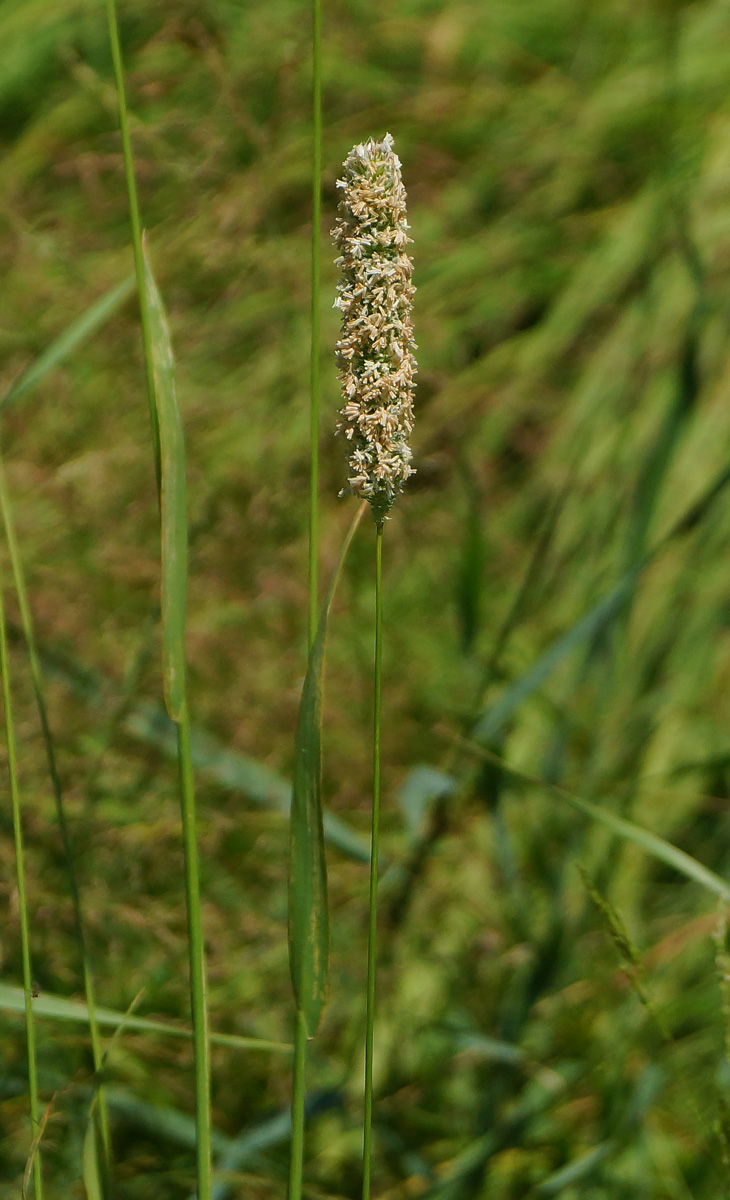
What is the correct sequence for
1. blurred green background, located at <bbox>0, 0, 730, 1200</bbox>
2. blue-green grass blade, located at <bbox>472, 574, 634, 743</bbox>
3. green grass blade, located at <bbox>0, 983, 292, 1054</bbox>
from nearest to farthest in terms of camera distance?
green grass blade, located at <bbox>0, 983, 292, 1054</bbox>, blue-green grass blade, located at <bbox>472, 574, 634, 743</bbox>, blurred green background, located at <bbox>0, 0, 730, 1200</bbox>

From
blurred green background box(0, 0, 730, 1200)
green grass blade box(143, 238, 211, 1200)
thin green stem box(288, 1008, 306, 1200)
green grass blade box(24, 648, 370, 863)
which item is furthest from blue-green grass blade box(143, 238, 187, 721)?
green grass blade box(24, 648, 370, 863)

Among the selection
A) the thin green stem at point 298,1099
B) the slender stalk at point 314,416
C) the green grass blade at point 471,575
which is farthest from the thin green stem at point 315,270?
the green grass blade at point 471,575

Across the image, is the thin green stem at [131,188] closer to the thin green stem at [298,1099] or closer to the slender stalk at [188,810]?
the slender stalk at [188,810]

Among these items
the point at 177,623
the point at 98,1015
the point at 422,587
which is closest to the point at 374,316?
the point at 177,623

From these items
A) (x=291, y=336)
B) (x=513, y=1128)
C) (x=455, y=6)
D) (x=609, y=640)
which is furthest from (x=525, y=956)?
(x=455, y=6)

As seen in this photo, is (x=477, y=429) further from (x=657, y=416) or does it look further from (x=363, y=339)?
(x=363, y=339)

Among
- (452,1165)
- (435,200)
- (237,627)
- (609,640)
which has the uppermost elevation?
(435,200)

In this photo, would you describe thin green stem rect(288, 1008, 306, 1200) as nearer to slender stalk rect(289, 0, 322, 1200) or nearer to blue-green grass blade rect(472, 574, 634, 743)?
slender stalk rect(289, 0, 322, 1200)
